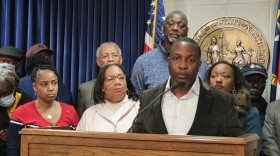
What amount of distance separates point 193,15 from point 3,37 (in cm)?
215

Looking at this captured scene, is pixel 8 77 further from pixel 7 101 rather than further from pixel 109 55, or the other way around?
pixel 109 55

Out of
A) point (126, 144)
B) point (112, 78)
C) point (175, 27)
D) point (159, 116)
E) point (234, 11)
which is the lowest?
point (126, 144)

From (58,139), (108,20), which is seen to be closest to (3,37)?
(108,20)

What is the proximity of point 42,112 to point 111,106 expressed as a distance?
0.49 m

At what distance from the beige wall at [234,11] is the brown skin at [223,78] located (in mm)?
1555

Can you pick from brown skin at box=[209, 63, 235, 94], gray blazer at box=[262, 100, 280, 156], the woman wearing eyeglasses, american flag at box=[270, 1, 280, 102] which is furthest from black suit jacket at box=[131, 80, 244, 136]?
american flag at box=[270, 1, 280, 102]

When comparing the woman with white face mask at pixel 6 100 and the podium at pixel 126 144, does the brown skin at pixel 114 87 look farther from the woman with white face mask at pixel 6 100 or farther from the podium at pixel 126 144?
the podium at pixel 126 144

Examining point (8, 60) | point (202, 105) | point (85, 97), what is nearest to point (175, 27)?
point (85, 97)

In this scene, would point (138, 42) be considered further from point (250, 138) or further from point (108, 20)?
point (250, 138)

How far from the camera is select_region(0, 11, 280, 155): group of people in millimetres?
2205

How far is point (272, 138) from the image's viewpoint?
11.6 feet

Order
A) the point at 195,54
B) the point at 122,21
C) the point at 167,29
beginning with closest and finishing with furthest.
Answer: the point at 195,54 → the point at 167,29 → the point at 122,21

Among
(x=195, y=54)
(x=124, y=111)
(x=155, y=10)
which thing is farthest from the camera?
(x=155, y=10)

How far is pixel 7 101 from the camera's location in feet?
11.0
